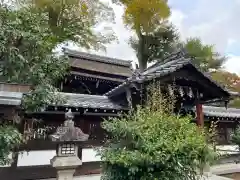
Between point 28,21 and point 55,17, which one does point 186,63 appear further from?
point 55,17

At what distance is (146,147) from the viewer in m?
4.20

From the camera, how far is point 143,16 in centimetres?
2086

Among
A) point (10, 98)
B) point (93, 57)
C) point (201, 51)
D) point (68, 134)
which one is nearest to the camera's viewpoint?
point (10, 98)

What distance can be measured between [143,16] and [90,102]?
15619 mm

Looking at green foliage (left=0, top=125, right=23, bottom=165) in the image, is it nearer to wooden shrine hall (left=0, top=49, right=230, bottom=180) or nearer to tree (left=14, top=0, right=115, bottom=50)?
wooden shrine hall (left=0, top=49, right=230, bottom=180)

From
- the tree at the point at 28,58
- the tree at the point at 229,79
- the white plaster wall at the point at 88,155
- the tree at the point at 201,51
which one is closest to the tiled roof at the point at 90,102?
the tree at the point at 28,58

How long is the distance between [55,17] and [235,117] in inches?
591

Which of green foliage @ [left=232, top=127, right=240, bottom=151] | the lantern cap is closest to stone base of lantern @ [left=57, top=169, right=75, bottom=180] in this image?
the lantern cap

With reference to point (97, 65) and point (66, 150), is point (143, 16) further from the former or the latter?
→ point (66, 150)

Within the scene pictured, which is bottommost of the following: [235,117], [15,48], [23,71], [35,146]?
[35,146]

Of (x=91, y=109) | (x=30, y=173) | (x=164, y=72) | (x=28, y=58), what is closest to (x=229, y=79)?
(x=164, y=72)

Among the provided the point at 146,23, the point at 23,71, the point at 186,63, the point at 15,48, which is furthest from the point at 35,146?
the point at 146,23

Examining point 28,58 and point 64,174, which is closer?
point 64,174

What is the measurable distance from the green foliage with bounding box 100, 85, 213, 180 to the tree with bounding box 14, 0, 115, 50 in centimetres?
1250
